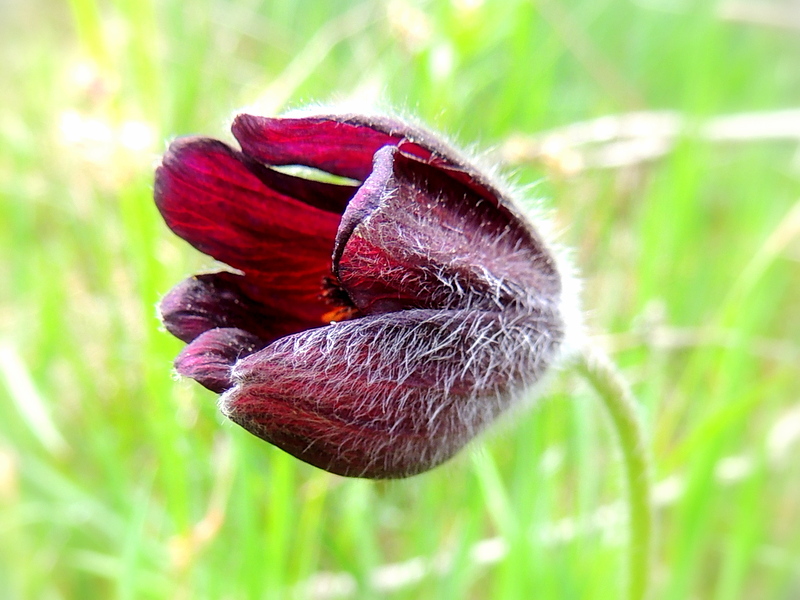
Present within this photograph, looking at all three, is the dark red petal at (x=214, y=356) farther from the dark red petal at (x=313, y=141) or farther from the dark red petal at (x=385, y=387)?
the dark red petal at (x=313, y=141)

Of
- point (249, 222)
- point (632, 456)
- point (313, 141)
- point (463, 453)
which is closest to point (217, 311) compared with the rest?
point (249, 222)

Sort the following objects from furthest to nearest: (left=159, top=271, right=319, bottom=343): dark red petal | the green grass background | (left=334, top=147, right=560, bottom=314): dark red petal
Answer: the green grass background → (left=159, top=271, right=319, bottom=343): dark red petal → (left=334, top=147, right=560, bottom=314): dark red petal

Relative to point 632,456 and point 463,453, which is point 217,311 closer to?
point 463,453

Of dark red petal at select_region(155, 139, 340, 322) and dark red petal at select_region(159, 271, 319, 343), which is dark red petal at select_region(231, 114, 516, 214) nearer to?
dark red petal at select_region(155, 139, 340, 322)

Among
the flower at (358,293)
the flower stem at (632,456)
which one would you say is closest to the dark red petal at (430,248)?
the flower at (358,293)

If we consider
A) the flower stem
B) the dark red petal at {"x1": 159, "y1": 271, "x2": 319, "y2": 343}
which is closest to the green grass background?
the flower stem

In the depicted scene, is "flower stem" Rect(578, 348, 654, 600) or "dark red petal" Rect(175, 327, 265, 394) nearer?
"dark red petal" Rect(175, 327, 265, 394)
